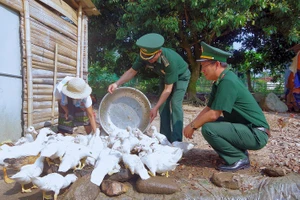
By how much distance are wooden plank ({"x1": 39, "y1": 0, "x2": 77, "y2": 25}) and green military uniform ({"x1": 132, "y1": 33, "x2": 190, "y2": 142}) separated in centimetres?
230

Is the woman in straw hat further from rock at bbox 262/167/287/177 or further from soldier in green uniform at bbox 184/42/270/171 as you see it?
rock at bbox 262/167/287/177

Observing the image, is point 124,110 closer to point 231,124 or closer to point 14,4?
point 231,124

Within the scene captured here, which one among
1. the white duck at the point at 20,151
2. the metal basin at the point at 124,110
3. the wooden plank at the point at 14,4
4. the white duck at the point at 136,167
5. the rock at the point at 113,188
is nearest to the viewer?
the rock at the point at 113,188

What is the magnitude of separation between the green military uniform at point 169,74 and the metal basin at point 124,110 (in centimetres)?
38

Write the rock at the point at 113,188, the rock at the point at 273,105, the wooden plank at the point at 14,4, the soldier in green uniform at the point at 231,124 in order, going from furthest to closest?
the rock at the point at 273,105 < the wooden plank at the point at 14,4 < the soldier in green uniform at the point at 231,124 < the rock at the point at 113,188

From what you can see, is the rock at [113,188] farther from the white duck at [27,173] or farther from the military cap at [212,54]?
the military cap at [212,54]

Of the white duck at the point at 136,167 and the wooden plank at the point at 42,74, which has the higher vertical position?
the wooden plank at the point at 42,74

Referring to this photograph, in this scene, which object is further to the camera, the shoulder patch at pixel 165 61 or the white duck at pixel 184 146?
the shoulder patch at pixel 165 61

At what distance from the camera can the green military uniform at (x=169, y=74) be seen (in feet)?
11.5

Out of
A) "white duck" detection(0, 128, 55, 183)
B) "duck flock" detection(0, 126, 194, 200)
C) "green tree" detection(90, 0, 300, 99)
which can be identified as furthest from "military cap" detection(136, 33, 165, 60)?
"green tree" detection(90, 0, 300, 99)

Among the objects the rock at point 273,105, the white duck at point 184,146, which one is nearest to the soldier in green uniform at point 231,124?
the white duck at point 184,146

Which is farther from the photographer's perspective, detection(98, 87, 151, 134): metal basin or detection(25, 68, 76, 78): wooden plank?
detection(25, 68, 76, 78): wooden plank

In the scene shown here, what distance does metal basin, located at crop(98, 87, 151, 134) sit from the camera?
4.32 metres

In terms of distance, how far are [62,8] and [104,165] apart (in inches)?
155
